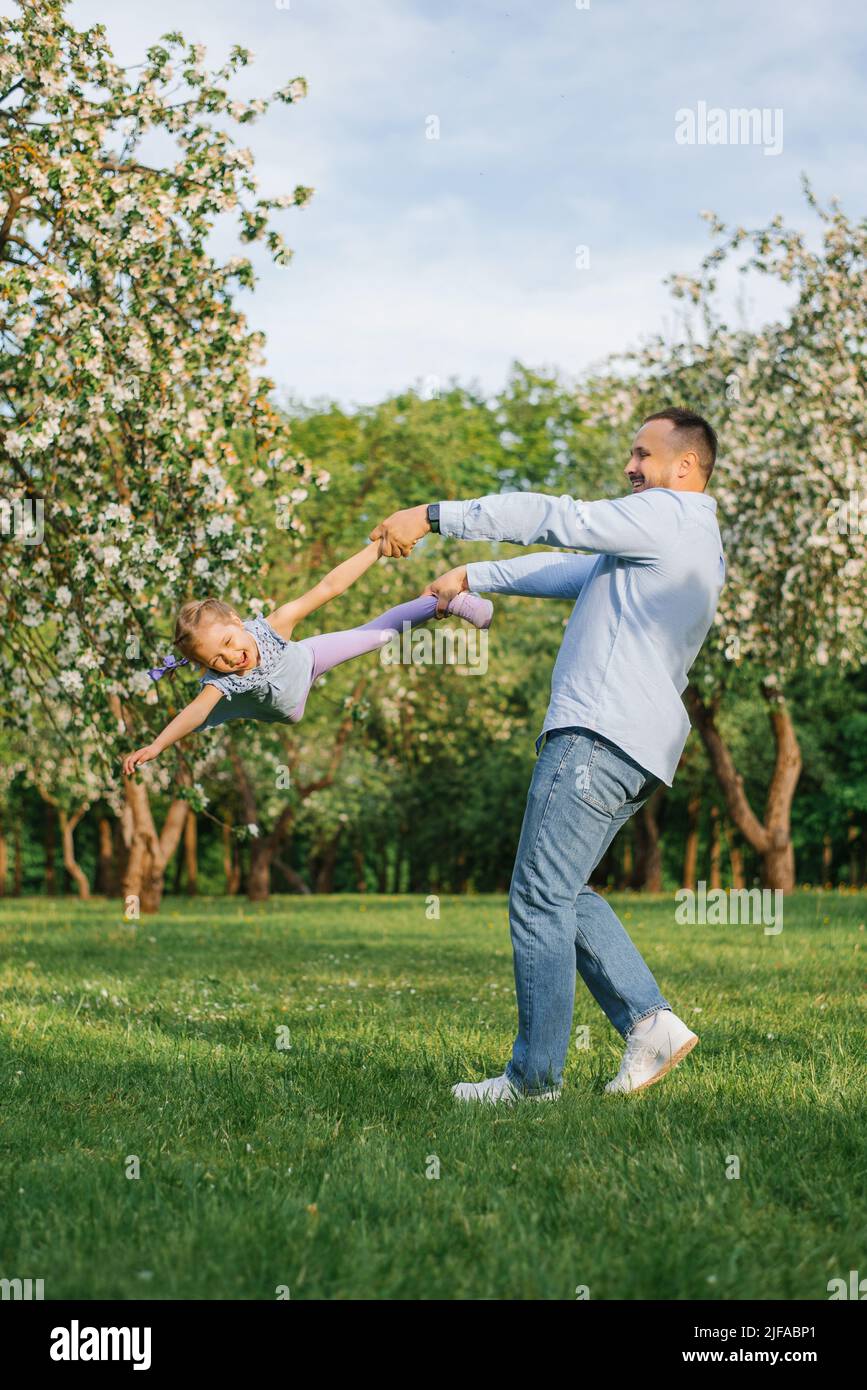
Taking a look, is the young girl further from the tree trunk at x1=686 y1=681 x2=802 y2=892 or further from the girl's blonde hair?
the tree trunk at x1=686 y1=681 x2=802 y2=892

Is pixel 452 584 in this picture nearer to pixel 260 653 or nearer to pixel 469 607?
pixel 469 607

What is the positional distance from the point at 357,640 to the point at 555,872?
1.73 m

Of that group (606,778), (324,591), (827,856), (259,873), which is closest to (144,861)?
(259,873)

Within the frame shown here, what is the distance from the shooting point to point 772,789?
21500mm

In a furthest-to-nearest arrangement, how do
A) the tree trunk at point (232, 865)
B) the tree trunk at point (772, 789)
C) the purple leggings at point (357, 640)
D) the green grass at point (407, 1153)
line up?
the tree trunk at point (232, 865), the tree trunk at point (772, 789), the purple leggings at point (357, 640), the green grass at point (407, 1153)

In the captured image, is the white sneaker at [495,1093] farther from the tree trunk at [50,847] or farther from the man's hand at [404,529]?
the tree trunk at [50,847]

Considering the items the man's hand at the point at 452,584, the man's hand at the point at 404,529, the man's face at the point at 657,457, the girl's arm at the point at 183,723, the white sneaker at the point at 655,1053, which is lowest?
the white sneaker at the point at 655,1053

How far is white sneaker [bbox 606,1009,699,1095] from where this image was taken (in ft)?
16.6

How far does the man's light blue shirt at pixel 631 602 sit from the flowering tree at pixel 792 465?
12.2m

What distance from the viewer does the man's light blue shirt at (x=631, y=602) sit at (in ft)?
15.4

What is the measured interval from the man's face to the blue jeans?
109 cm

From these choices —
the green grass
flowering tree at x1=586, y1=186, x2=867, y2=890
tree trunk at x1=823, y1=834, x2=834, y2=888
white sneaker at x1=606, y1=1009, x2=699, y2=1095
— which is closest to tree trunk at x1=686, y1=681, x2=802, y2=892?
flowering tree at x1=586, y1=186, x2=867, y2=890

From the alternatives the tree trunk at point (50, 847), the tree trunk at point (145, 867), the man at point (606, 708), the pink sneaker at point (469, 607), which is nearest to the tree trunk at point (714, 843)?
the tree trunk at point (145, 867)

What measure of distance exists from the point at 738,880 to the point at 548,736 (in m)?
36.3
